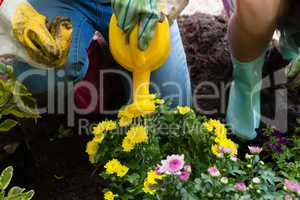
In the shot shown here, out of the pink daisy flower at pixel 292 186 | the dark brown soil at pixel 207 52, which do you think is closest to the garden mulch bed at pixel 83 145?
the dark brown soil at pixel 207 52

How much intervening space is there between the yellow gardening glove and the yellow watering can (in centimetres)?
16

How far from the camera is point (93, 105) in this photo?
1952 mm

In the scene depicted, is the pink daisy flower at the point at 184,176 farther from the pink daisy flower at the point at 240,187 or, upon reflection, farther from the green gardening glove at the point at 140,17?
the green gardening glove at the point at 140,17

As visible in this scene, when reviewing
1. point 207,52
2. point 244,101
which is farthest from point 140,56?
point 207,52

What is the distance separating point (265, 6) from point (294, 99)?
558 mm

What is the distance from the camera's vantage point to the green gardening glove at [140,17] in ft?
4.48

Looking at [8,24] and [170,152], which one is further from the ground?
[8,24]

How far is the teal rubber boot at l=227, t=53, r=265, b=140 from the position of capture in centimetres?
179

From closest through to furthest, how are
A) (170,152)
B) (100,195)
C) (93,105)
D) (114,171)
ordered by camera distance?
(114,171) → (170,152) → (100,195) → (93,105)

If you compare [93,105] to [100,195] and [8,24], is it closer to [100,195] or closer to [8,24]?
[100,195]

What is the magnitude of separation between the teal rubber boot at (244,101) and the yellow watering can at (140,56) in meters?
0.41

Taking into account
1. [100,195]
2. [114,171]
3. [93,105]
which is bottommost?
[100,195]

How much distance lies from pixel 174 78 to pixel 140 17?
1.46ft

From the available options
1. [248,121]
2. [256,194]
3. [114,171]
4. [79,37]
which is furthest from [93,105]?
[256,194]
